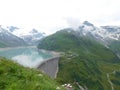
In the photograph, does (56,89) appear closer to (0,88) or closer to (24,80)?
(24,80)

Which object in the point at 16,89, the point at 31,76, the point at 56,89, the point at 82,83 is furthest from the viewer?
the point at 82,83

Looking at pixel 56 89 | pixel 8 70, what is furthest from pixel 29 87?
pixel 8 70

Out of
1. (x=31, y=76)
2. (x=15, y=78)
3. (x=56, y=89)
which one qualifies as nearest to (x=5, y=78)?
(x=15, y=78)

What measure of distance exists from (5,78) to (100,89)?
185295 millimetres

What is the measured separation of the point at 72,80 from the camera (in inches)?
7790

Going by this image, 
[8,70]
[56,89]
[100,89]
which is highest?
[8,70]

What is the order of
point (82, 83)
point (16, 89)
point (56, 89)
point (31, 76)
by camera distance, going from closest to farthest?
point (16, 89), point (56, 89), point (31, 76), point (82, 83)

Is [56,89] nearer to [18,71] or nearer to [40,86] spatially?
[40,86]

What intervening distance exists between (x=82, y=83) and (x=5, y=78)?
596ft

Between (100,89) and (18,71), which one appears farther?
(100,89)

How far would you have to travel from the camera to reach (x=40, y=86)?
13.0 metres

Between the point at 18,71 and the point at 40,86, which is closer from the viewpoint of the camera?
the point at 40,86

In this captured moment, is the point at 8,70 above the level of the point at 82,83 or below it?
above

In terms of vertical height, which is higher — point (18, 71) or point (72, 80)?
point (18, 71)
